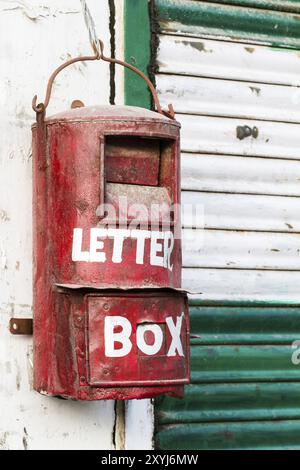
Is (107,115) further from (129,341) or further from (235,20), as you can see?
(235,20)

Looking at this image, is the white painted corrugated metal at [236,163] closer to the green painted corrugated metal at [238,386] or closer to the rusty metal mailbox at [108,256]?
the green painted corrugated metal at [238,386]

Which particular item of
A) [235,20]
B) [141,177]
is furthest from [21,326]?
[235,20]

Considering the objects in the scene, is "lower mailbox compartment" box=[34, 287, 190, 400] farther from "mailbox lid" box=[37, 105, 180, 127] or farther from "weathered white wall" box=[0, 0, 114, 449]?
"mailbox lid" box=[37, 105, 180, 127]

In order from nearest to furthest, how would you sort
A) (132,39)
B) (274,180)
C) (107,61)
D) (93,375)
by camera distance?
(93,375) < (107,61) < (132,39) < (274,180)

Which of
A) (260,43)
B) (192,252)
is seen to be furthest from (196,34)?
(192,252)

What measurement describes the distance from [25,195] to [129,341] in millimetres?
772

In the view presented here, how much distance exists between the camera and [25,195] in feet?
12.1

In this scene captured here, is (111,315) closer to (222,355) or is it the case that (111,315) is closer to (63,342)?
(63,342)

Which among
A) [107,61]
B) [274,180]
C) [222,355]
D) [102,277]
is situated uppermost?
[107,61]

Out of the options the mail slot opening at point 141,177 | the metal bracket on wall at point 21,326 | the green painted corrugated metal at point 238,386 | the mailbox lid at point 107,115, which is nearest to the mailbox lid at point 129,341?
the mail slot opening at point 141,177

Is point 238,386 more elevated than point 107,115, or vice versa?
point 107,115

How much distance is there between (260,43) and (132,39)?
2.05 ft

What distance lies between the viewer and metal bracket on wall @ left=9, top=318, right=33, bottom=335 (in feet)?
11.9

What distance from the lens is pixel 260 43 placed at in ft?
14.1
